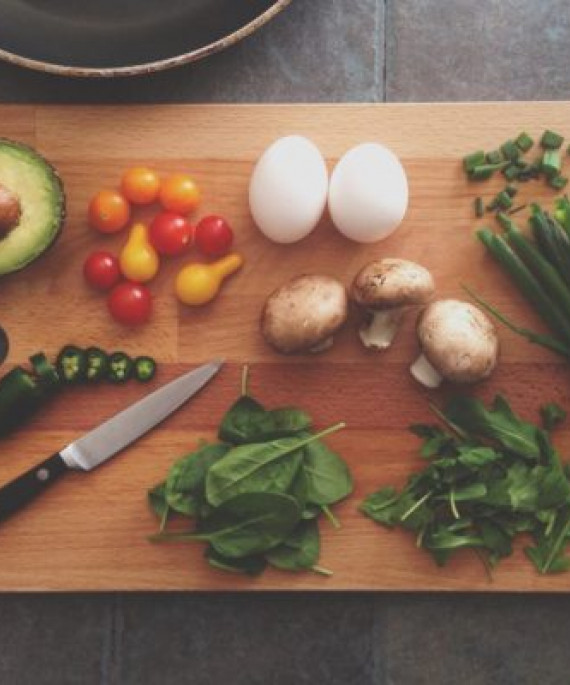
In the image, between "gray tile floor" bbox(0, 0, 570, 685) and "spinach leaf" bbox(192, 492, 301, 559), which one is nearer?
"spinach leaf" bbox(192, 492, 301, 559)

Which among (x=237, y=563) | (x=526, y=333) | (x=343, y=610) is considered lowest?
(x=343, y=610)

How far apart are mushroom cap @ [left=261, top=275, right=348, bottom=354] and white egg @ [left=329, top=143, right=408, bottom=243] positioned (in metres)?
0.08

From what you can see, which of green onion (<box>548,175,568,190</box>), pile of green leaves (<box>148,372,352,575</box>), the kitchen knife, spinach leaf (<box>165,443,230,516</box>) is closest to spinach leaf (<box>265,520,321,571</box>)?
pile of green leaves (<box>148,372,352,575</box>)

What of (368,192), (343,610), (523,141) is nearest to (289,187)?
(368,192)

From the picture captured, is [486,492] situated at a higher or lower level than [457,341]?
lower

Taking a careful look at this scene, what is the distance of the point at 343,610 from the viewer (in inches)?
48.9

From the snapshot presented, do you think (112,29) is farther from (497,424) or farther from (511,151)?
(497,424)

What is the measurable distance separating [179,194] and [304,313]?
0.22 m

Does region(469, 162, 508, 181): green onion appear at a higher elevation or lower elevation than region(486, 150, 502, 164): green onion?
lower

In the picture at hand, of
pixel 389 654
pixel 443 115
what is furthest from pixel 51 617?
pixel 443 115

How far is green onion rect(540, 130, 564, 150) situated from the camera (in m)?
1.19

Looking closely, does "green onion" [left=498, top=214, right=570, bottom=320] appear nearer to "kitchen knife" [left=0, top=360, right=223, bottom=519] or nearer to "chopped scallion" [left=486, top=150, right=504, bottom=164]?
"chopped scallion" [left=486, top=150, right=504, bottom=164]

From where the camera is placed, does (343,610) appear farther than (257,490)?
Yes

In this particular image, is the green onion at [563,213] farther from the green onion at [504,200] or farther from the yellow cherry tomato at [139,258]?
the yellow cherry tomato at [139,258]
